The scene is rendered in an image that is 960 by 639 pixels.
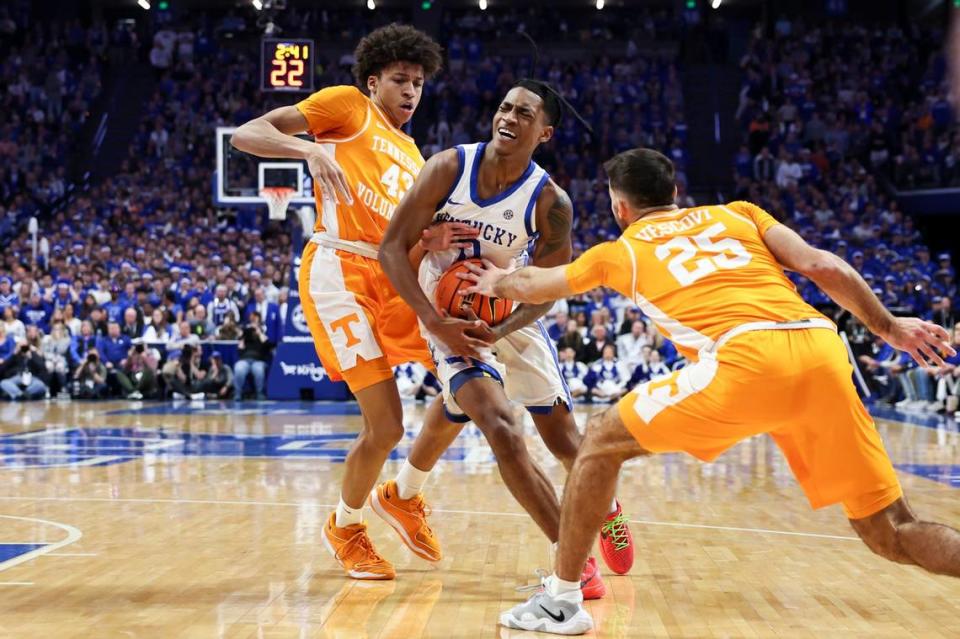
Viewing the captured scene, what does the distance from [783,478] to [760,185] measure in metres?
15.8

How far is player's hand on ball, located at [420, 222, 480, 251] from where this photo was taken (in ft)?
14.9

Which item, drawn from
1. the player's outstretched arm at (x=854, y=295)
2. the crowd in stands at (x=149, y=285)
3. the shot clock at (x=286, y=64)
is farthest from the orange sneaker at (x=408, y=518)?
the crowd in stands at (x=149, y=285)

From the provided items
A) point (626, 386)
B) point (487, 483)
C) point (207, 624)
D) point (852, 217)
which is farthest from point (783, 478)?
point (852, 217)

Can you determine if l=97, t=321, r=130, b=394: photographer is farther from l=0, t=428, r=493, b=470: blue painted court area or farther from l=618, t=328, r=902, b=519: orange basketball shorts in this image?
l=618, t=328, r=902, b=519: orange basketball shorts

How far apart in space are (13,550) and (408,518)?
182 cm

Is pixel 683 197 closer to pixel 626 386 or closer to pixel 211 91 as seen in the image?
pixel 626 386

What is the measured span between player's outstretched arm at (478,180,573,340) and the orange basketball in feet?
0.15

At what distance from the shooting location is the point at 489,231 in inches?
181

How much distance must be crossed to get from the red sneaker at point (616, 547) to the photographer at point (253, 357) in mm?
12317

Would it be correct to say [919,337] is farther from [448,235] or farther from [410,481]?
[410,481]

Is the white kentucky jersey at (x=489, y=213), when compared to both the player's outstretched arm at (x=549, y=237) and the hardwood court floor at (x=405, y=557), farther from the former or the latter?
the hardwood court floor at (x=405, y=557)

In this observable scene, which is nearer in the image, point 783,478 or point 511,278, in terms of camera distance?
point 511,278

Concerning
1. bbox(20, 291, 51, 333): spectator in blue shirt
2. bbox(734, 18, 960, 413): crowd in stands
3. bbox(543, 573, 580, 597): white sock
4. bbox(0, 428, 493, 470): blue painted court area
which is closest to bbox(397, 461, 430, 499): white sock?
bbox(543, 573, 580, 597): white sock

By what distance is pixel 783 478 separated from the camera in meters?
8.14
